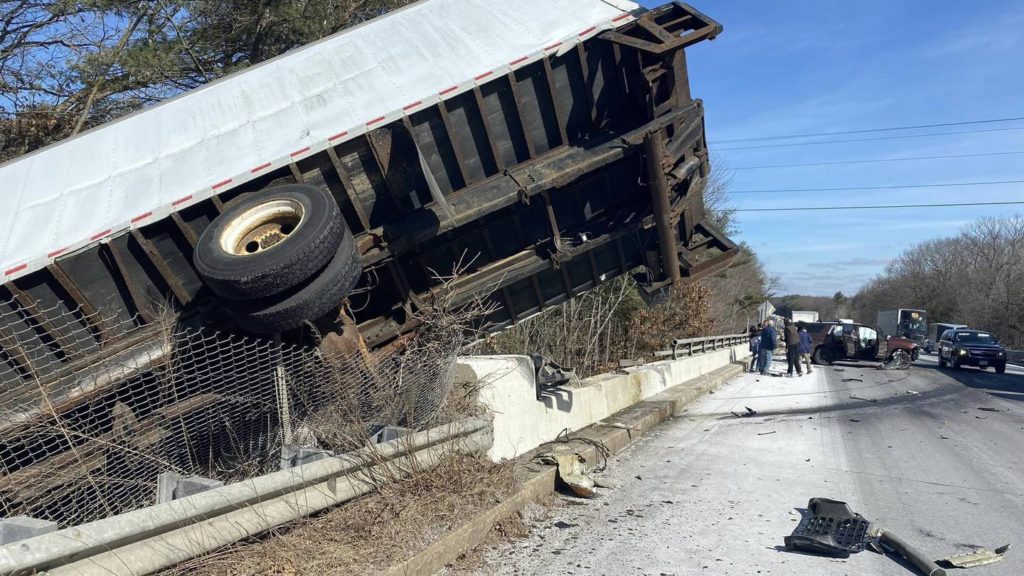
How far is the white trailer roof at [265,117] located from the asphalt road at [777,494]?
3.57m

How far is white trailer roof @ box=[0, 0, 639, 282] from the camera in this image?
5262mm

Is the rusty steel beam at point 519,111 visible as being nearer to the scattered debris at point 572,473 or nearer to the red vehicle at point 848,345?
the scattered debris at point 572,473

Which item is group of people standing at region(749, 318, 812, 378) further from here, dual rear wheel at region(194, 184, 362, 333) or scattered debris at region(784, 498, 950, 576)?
dual rear wheel at region(194, 184, 362, 333)

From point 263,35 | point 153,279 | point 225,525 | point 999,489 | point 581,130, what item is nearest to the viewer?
point 225,525

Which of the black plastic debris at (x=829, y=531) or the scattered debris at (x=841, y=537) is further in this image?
the black plastic debris at (x=829, y=531)

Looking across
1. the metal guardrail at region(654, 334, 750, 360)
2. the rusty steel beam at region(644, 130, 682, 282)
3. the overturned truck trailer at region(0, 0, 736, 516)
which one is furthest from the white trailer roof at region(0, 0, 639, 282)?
the metal guardrail at region(654, 334, 750, 360)

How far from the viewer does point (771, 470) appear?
6.89 meters

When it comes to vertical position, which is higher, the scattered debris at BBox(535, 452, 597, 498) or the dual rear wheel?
the dual rear wheel

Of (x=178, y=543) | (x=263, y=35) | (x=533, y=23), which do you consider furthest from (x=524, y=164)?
(x=263, y=35)

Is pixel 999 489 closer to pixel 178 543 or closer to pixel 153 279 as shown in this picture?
pixel 178 543

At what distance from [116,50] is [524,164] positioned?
1198 cm

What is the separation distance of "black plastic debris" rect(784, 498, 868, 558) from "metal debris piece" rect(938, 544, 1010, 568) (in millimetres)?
496

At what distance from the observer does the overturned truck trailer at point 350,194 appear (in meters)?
4.84

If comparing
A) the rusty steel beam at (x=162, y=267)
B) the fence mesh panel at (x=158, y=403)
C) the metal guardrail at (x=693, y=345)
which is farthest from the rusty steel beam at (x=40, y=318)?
the metal guardrail at (x=693, y=345)
